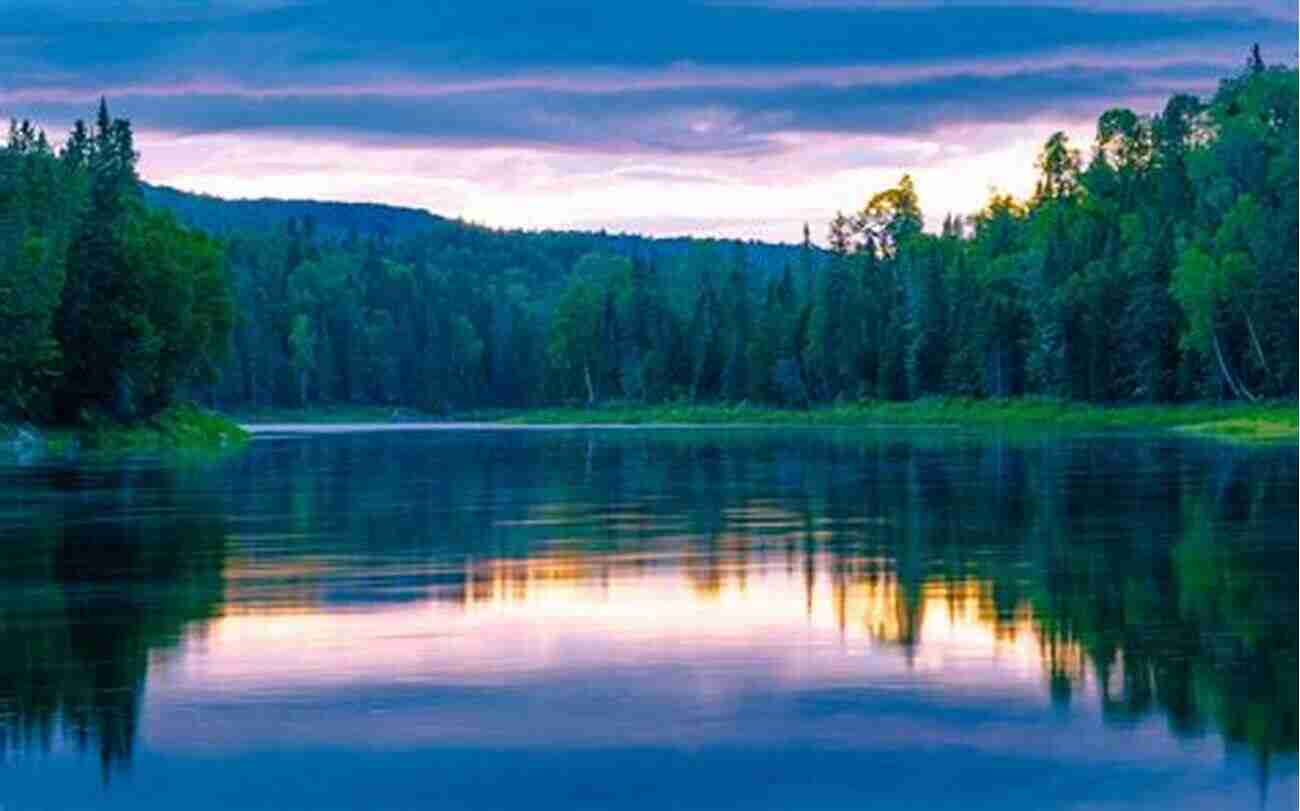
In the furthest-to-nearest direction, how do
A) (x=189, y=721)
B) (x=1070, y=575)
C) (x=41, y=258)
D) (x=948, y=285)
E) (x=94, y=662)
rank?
(x=948, y=285)
(x=41, y=258)
(x=1070, y=575)
(x=94, y=662)
(x=189, y=721)

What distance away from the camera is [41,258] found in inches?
3885

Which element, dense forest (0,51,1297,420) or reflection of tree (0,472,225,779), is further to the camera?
dense forest (0,51,1297,420)

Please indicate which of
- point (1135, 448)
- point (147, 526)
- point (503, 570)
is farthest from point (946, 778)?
point (1135, 448)

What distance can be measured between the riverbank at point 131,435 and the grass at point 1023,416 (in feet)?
149

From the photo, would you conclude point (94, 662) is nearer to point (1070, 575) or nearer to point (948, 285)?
point (1070, 575)

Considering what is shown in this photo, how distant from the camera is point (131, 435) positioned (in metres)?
106

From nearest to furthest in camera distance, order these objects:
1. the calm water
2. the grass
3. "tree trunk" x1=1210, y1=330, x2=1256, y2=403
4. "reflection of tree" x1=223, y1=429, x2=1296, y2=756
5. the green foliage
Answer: the calm water → "reflection of tree" x1=223, y1=429, x2=1296, y2=756 → the green foliage → the grass → "tree trunk" x1=1210, y1=330, x2=1256, y2=403

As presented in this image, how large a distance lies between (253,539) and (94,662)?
18276 millimetres

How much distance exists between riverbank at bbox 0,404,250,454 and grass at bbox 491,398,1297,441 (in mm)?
45416

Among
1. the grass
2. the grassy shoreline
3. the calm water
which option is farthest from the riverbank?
the grass

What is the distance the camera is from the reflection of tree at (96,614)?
22562 millimetres

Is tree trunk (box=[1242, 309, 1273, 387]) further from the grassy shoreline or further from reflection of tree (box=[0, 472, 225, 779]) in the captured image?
reflection of tree (box=[0, 472, 225, 779])

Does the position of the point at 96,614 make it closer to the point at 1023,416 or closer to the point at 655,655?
the point at 655,655

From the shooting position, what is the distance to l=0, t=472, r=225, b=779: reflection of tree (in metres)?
22.6
